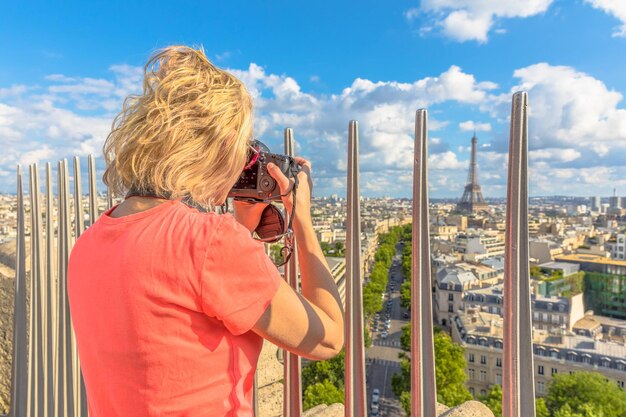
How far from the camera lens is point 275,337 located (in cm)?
62

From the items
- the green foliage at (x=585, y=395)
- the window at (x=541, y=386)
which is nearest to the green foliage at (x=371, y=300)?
the window at (x=541, y=386)

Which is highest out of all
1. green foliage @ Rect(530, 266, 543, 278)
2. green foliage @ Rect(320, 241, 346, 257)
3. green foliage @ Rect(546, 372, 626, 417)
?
green foliage @ Rect(320, 241, 346, 257)

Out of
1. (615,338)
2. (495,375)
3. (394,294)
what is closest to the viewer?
(495,375)

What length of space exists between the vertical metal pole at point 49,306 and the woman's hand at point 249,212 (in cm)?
149

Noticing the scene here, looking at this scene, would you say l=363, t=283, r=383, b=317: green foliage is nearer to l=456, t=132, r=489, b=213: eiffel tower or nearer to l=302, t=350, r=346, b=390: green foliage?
l=302, t=350, r=346, b=390: green foliage

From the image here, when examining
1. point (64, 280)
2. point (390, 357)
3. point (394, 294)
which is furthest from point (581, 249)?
point (64, 280)

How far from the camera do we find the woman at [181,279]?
0.60m

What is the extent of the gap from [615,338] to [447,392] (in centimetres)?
997

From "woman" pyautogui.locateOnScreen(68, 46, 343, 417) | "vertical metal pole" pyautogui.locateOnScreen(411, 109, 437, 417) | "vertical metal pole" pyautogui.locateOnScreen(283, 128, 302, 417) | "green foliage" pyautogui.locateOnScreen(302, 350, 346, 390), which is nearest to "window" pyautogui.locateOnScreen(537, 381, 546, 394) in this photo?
"green foliage" pyautogui.locateOnScreen(302, 350, 346, 390)

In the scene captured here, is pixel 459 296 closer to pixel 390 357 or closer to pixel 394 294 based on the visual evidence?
pixel 390 357

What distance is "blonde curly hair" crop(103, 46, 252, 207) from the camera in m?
0.63

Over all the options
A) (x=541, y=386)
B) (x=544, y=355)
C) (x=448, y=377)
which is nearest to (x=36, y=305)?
(x=448, y=377)

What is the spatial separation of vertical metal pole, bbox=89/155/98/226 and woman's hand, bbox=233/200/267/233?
119 cm

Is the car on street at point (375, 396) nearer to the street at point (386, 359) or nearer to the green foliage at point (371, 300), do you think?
the street at point (386, 359)
